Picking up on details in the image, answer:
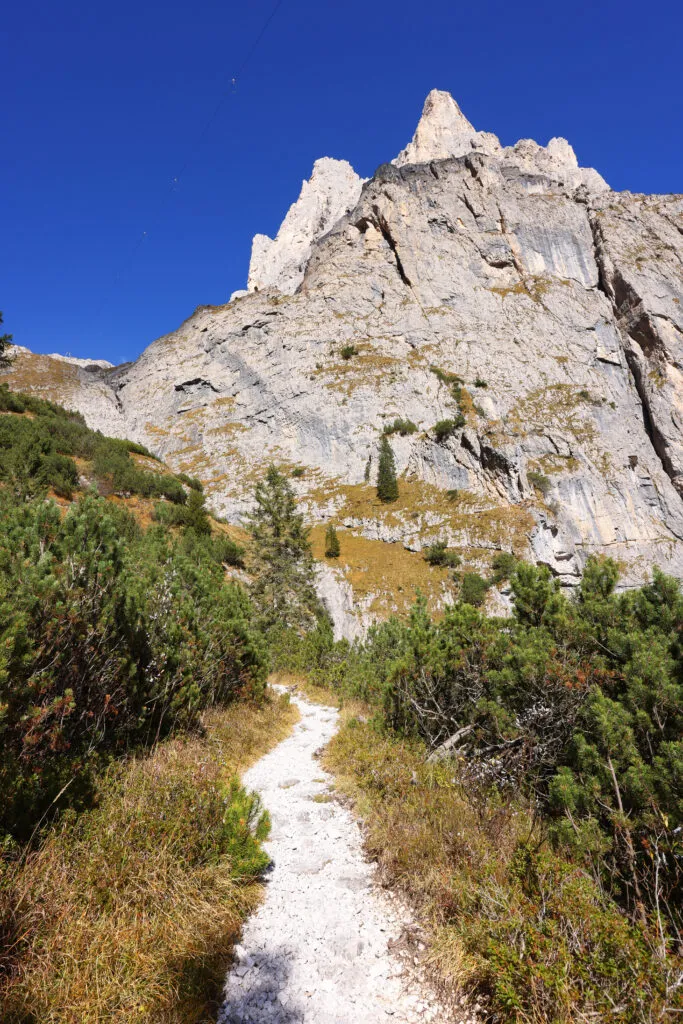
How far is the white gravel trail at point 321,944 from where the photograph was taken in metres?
A: 2.57

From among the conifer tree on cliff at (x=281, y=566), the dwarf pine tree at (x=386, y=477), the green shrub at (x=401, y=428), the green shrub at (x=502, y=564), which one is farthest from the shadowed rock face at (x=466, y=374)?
the conifer tree on cliff at (x=281, y=566)

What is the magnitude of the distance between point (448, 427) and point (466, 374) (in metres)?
12.1

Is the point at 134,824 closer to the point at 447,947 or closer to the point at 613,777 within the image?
the point at 447,947

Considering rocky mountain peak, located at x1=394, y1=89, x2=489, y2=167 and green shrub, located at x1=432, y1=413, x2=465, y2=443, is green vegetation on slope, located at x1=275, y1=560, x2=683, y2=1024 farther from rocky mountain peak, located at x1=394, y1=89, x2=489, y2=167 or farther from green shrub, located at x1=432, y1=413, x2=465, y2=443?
rocky mountain peak, located at x1=394, y1=89, x2=489, y2=167

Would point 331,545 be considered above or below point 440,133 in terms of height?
below

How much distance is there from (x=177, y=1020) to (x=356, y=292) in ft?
231

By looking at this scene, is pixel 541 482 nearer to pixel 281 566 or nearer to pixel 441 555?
pixel 441 555

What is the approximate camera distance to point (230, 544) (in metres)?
20.4

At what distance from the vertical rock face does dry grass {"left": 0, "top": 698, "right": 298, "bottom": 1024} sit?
4817 inches

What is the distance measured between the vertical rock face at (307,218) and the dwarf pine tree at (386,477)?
3239 inches

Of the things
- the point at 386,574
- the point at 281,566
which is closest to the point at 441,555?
the point at 386,574

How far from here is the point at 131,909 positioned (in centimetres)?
273

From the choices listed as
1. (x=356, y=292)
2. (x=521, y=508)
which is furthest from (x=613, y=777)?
(x=356, y=292)

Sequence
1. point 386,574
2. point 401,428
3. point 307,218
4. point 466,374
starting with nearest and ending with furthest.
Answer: point 386,574 → point 401,428 → point 466,374 → point 307,218
